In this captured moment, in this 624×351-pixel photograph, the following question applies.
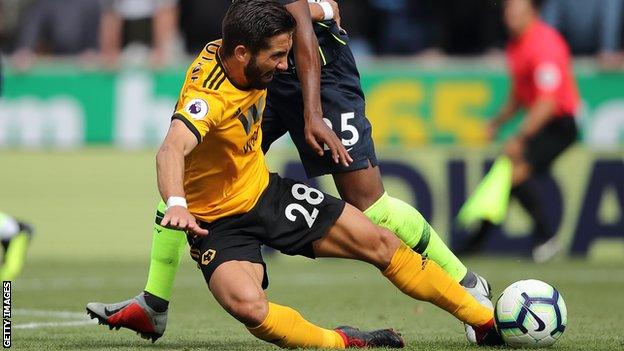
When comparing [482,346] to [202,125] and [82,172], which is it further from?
[82,172]

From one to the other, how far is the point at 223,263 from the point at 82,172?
758 cm

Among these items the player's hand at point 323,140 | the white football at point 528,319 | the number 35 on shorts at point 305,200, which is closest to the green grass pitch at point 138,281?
the white football at point 528,319

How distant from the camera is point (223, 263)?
6.05 meters

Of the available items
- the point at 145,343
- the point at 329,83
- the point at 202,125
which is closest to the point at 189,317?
the point at 145,343

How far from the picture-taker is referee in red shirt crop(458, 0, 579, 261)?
12.7 m

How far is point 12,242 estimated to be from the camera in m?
10.1

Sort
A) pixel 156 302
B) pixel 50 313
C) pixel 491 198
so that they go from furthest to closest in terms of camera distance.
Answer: pixel 491 198 → pixel 50 313 → pixel 156 302

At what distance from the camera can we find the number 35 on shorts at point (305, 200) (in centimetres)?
625

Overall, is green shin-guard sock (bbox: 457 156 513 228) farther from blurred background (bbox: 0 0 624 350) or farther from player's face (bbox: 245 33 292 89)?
player's face (bbox: 245 33 292 89)

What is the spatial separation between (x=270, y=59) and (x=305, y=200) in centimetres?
75

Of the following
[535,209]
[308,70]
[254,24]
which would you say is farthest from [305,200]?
[535,209]

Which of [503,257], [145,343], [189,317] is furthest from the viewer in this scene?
[503,257]

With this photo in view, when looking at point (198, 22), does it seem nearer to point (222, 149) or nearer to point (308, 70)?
point (308, 70)

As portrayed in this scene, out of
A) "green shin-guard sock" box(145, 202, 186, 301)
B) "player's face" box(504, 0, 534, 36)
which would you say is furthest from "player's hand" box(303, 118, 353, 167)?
"player's face" box(504, 0, 534, 36)
